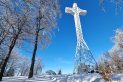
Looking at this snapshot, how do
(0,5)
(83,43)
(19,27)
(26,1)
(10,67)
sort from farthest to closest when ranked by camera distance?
(10,67), (83,43), (19,27), (0,5), (26,1)

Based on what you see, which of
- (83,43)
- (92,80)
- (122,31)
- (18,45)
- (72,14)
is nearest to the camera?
(92,80)

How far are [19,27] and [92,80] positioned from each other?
12.1 metres

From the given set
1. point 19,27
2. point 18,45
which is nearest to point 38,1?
point 19,27

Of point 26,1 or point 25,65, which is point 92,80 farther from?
point 25,65

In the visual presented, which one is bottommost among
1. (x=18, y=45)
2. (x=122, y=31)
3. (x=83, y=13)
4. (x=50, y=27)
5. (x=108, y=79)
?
(x=108, y=79)

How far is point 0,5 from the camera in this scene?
8188 millimetres

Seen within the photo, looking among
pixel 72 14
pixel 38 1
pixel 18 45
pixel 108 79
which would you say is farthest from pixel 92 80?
pixel 72 14

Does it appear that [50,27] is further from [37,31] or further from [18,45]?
[18,45]

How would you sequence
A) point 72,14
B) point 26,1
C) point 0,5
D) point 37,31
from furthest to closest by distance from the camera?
point 72,14
point 37,31
point 0,5
point 26,1

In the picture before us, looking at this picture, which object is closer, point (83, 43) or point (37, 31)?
point (37, 31)

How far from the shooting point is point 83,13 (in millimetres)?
40000

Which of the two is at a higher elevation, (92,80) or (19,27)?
(19,27)

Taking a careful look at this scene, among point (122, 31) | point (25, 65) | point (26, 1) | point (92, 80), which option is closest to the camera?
point (26, 1)

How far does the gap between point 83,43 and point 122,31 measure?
15.3 metres
